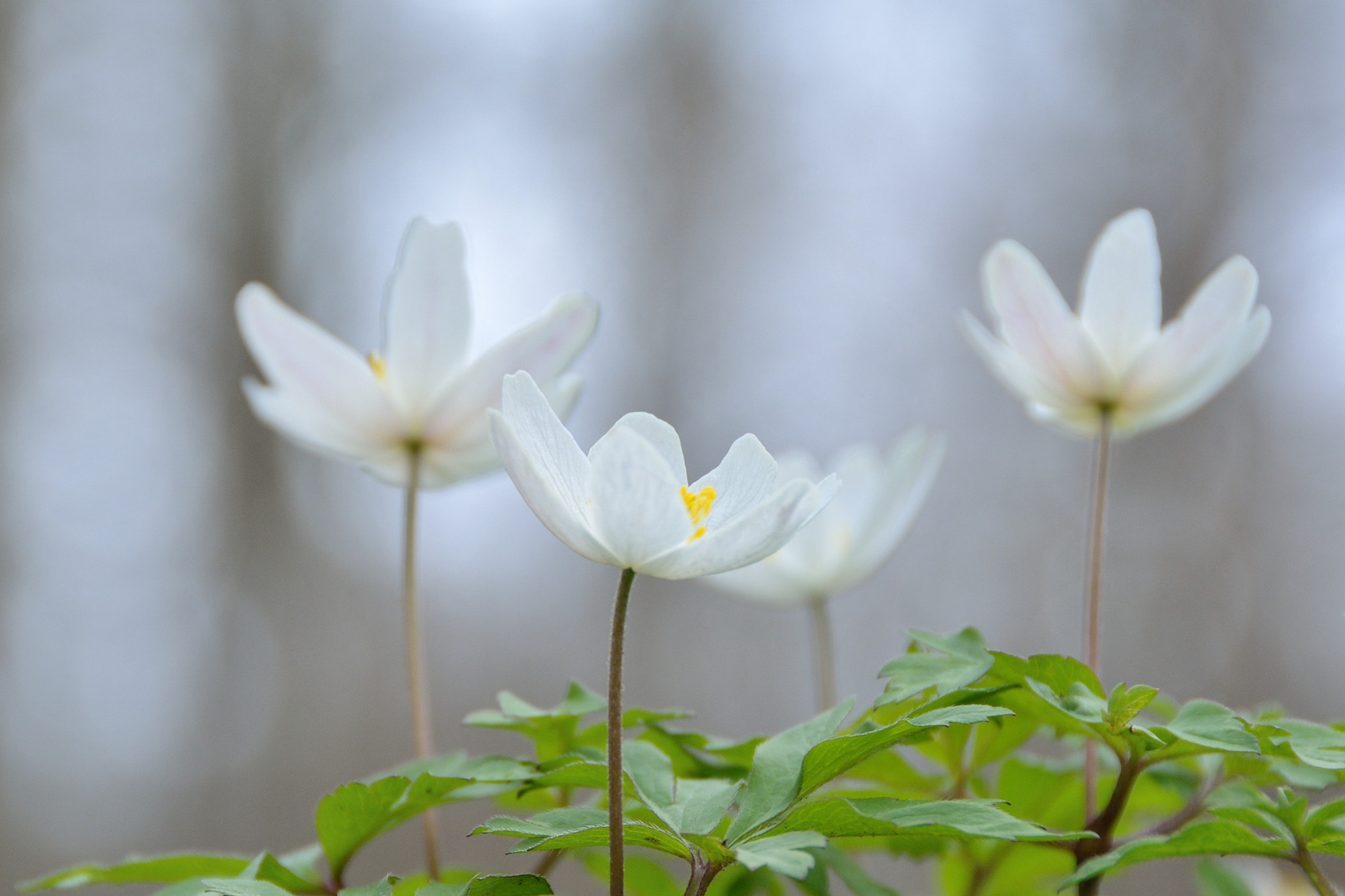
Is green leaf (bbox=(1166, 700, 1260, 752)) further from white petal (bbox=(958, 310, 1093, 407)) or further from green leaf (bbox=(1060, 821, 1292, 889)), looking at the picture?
white petal (bbox=(958, 310, 1093, 407))

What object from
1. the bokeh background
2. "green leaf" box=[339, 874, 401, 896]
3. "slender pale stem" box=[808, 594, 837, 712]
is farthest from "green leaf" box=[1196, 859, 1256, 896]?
the bokeh background

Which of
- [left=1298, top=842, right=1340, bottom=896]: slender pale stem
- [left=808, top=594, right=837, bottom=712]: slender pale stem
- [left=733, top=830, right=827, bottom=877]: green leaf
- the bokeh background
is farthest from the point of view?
the bokeh background

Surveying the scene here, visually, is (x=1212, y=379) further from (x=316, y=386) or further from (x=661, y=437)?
(x=316, y=386)

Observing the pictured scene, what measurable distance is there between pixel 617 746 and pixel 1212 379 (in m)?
0.53

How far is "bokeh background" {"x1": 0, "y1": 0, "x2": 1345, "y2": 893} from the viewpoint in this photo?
349 centimetres

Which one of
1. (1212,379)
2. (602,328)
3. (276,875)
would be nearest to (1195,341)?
(1212,379)

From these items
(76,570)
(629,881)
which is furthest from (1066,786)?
(76,570)

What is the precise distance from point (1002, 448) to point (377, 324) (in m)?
2.46

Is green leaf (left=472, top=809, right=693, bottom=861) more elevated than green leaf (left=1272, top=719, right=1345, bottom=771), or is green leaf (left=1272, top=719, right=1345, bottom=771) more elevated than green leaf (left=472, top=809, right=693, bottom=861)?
green leaf (left=1272, top=719, right=1345, bottom=771)

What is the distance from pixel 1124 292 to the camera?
72cm

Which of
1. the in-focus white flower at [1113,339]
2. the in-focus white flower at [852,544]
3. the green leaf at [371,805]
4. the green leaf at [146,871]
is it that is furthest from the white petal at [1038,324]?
the green leaf at [146,871]

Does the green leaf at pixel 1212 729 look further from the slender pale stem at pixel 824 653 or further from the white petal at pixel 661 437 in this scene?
the slender pale stem at pixel 824 653

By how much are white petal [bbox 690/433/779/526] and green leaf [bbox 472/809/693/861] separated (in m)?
0.15

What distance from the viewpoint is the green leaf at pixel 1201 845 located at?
409 mm
